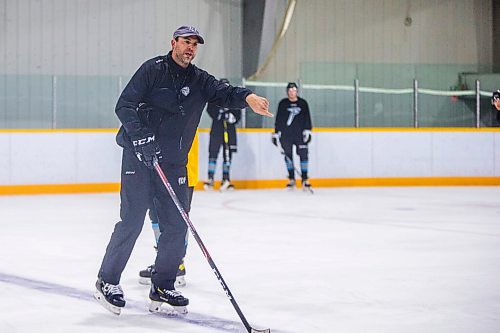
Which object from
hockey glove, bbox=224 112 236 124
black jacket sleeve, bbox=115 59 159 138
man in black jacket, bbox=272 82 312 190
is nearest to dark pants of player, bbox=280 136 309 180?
man in black jacket, bbox=272 82 312 190

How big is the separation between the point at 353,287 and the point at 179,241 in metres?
1.09

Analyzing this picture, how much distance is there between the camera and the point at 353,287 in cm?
458

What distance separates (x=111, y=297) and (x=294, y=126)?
7929mm

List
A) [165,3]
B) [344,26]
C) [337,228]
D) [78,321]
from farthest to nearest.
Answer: [344,26] → [165,3] → [337,228] → [78,321]

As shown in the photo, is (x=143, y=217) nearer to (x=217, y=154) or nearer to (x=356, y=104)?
(x=217, y=154)

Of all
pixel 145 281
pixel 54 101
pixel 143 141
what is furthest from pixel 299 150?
pixel 143 141

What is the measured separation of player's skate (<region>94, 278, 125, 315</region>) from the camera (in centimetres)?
385

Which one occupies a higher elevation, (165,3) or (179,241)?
(165,3)

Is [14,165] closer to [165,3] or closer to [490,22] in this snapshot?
[165,3]

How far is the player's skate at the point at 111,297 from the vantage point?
151 inches

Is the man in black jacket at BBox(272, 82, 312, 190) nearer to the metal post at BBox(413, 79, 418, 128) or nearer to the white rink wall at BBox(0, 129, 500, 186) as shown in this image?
the white rink wall at BBox(0, 129, 500, 186)

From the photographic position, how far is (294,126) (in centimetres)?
1162

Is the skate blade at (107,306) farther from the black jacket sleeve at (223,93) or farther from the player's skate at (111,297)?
the black jacket sleeve at (223,93)

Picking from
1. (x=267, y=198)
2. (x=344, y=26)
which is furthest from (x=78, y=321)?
(x=344, y=26)
